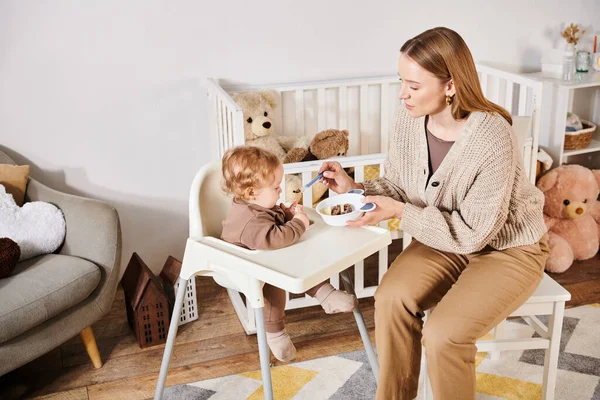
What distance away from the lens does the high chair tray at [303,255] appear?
5.29 feet

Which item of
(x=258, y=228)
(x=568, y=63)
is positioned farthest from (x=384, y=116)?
(x=258, y=228)

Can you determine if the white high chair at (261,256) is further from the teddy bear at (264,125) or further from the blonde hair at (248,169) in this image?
the teddy bear at (264,125)

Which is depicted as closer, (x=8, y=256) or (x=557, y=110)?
(x=8, y=256)

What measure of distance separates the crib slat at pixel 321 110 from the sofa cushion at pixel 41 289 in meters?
1.23

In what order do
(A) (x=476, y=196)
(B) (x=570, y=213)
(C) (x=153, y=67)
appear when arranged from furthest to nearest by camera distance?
(B) (x=570, y=213), (C) (x=153, y=67), (A) (x=476, y=196)

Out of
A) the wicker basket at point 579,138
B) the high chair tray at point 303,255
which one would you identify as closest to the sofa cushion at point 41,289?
the high chair tray at point 303,255

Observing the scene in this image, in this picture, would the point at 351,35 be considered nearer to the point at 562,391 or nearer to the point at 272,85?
the point at 272,85

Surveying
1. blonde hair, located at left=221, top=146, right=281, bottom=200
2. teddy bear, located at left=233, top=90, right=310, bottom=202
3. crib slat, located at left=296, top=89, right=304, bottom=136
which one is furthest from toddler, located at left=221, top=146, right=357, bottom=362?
crib slat, located at left=296, top=89, right=304, bottom=136

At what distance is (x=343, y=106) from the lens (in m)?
3.11

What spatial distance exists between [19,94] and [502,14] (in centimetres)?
207

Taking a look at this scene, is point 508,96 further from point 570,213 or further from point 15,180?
point 15,180

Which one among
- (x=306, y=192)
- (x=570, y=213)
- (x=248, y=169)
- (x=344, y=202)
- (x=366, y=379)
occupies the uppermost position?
(x=248, y=169)

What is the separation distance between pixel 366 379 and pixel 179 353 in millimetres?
654

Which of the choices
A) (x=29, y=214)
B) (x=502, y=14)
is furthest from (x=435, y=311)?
(x=502, y=14)
